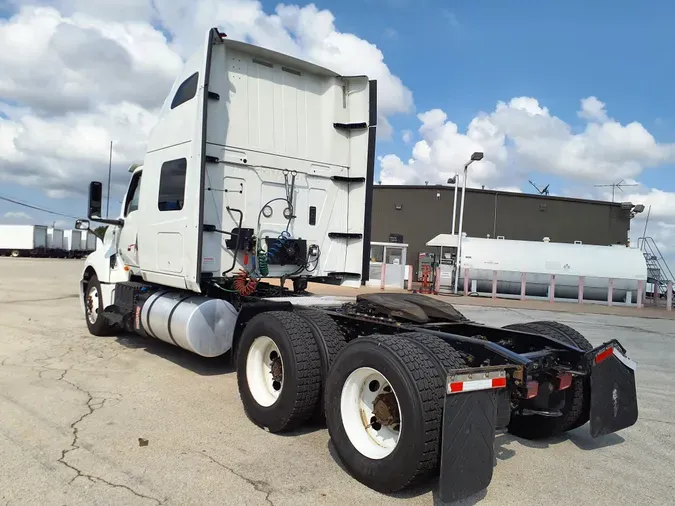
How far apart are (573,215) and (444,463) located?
3729 centimetres

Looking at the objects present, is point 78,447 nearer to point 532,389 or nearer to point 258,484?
point 258,484

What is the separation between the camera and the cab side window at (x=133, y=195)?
8.11 meters

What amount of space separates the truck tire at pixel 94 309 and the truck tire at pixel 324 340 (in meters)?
5.09

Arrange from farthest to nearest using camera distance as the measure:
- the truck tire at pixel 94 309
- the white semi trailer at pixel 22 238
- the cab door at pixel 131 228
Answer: the white semi trailer at pixel 22 238
the truck tire at pixel 94 309
the cab door at pixel 131 228

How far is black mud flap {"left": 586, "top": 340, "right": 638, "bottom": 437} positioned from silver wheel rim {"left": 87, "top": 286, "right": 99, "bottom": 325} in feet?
25.0

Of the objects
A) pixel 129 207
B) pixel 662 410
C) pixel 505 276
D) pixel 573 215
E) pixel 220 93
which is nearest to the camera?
pixel 662 410

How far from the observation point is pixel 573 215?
36.5 m

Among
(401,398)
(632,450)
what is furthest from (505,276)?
(401,398)

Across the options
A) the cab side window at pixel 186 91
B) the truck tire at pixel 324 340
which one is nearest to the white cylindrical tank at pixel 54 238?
the cab side window at pixel 186 91

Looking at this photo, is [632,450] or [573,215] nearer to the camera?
[632,450]

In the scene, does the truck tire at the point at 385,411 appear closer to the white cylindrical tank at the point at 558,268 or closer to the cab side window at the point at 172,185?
the cab side window at the point at 172,185

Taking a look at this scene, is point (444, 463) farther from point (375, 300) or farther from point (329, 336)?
point (375, 300)

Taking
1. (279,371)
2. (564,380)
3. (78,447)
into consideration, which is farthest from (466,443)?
(78,447)

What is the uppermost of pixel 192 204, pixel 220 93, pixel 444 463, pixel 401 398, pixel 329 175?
pixel 220 93
